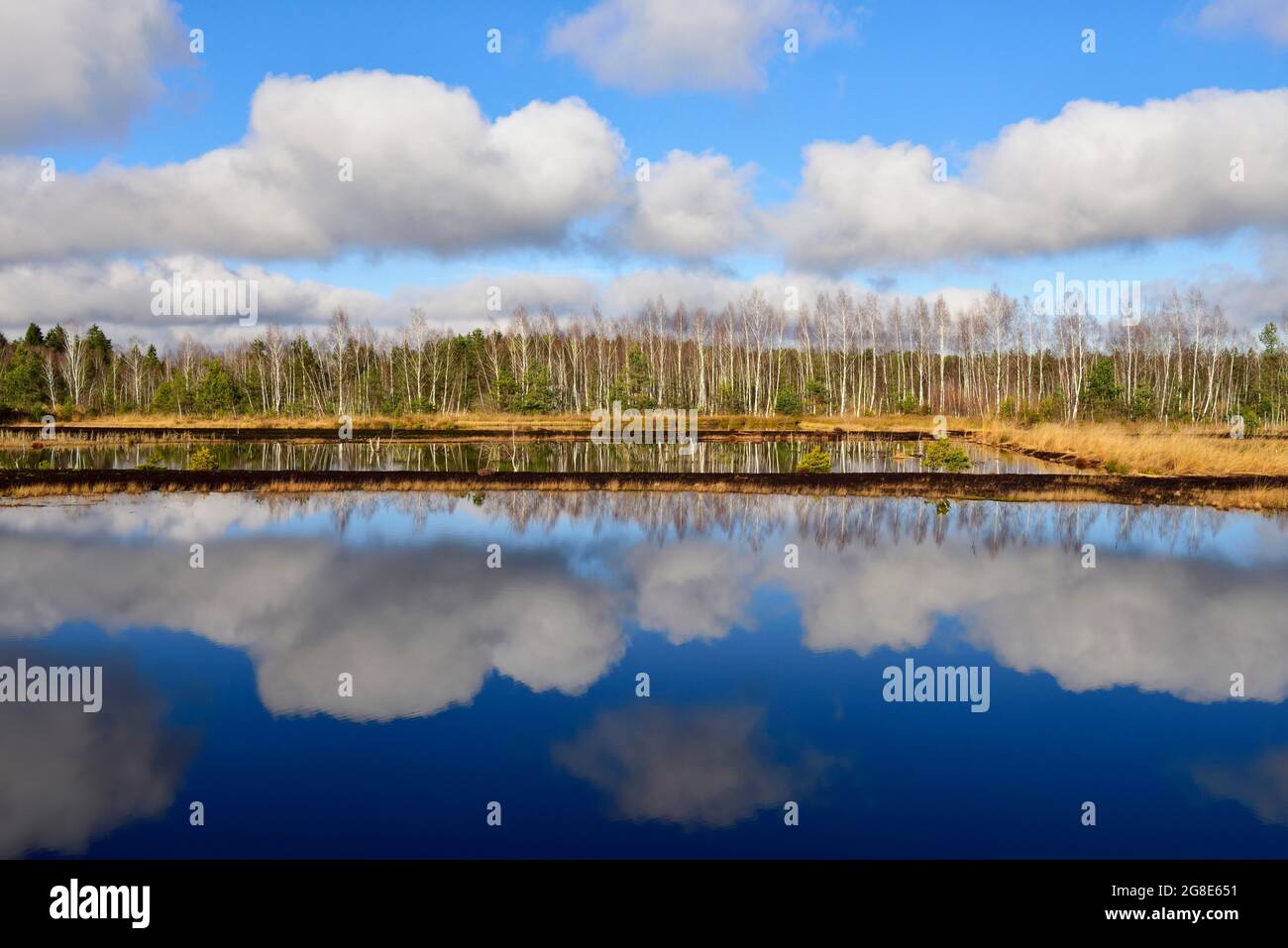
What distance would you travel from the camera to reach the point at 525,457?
124 ft

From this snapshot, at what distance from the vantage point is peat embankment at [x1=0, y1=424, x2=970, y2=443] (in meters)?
49.3

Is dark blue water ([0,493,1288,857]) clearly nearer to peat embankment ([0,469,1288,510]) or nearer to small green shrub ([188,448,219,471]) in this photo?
peat embankment ([0,469,1288,510])

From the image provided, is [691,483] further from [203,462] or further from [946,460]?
[203,462]

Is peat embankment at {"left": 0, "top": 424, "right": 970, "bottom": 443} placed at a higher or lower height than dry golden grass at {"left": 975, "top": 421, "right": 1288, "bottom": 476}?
higher

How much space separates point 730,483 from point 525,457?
13.6 m

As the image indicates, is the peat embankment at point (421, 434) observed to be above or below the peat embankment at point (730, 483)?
above

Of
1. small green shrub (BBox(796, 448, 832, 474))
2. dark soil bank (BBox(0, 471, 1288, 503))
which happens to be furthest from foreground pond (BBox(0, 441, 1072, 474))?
dark soil bank (BBox(0, 471, 1288, 503))

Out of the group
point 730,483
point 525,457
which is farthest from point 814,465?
point 525,457

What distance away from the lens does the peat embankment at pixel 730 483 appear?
25234mm

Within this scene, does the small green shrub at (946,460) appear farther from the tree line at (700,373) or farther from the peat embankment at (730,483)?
the tree line at (700,373)

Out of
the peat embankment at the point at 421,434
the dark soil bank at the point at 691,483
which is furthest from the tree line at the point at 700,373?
the dark soil bank at the point at 691,483

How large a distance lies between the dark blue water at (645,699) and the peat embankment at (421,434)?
1218 inches

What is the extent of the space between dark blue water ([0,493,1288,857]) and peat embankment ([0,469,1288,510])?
22.2 feet
